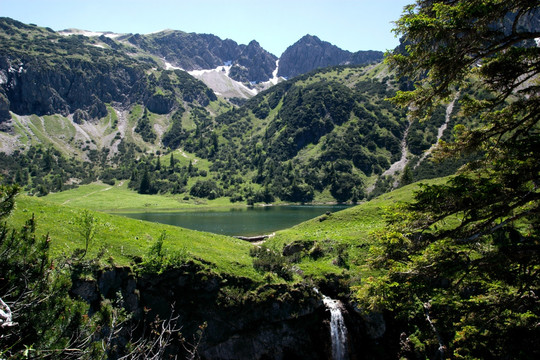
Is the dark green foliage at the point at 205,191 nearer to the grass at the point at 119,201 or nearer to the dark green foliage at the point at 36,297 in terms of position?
the grass at the point at 119,201

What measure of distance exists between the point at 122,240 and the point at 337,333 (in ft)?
57.7

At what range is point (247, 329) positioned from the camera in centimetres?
2133

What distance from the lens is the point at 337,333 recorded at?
2180 centimetres

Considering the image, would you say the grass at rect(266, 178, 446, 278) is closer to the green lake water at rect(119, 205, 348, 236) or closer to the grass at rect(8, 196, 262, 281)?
the grass at rect(8, 196, 262, 281)

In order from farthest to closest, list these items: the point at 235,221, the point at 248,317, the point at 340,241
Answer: the point at 235,221 < the point at 340,241 < the point at 248,317

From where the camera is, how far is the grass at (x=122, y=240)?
20531 mm

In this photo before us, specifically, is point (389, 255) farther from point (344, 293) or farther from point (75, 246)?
point (75, 246)

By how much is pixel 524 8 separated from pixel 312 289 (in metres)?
20.2

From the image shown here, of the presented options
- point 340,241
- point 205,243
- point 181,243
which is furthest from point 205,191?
point 181,243

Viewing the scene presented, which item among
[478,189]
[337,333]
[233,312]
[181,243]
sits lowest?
[337,333]

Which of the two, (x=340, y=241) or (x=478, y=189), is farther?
(x=340, y=241)

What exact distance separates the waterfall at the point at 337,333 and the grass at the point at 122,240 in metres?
6.18

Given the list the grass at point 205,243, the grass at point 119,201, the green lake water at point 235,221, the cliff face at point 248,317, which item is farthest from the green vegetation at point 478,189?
the grass at point 119,201

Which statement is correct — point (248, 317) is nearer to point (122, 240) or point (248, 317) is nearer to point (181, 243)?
point (181, 243)
